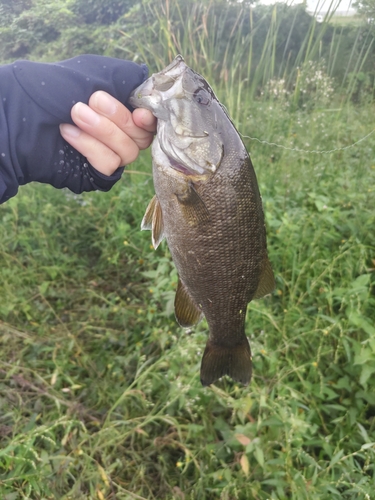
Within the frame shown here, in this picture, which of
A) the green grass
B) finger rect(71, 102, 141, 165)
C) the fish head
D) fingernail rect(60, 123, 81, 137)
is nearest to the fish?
the fish head

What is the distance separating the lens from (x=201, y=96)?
4.31 ft

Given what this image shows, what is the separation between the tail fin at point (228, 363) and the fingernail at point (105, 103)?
3.31ft

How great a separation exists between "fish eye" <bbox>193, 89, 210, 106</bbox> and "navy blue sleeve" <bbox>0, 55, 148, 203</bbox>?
22 cm

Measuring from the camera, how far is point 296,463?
6.03ft

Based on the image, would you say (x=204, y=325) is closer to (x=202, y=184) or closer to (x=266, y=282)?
(x=266, y=282)

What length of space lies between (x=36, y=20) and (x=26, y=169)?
55.2 inches

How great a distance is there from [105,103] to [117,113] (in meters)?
0.05

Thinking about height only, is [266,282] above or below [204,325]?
above

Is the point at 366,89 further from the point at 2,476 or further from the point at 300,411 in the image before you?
the point at 2,476

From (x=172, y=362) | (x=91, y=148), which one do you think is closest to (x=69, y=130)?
(x=91, y=148)

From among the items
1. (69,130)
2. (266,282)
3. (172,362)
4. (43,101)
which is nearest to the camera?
(43,101)

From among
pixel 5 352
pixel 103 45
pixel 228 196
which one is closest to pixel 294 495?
pixel 228 196

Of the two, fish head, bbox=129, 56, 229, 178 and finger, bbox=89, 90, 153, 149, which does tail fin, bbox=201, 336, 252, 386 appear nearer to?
fish head, bbox=129, 56, 229, 178

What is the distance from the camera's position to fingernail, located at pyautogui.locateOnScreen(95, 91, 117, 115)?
1.25 meters
